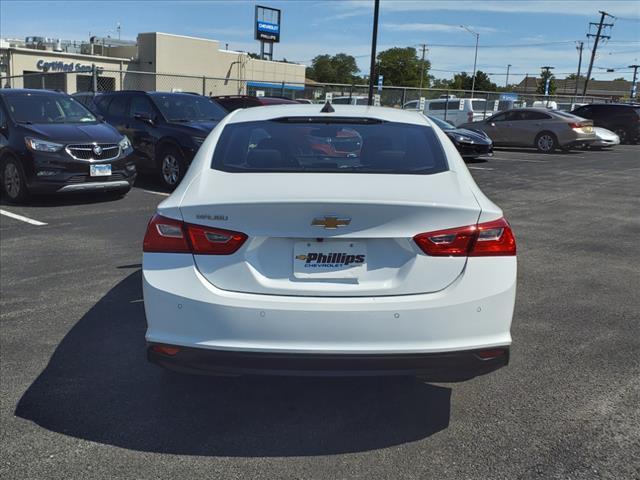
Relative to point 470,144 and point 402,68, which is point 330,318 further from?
point 402,68

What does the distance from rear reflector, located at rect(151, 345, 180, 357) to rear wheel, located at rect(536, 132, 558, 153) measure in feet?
69.6

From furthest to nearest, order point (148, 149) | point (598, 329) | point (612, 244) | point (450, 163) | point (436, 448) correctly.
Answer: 1. point (148, 149)
2. point (612, 244)
3. point (598, 329)
4. point (450, 163)
5. point (436, 448)

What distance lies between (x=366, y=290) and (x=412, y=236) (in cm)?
33

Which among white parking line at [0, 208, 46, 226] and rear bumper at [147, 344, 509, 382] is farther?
white parking line at [0, 208, 46, 226]

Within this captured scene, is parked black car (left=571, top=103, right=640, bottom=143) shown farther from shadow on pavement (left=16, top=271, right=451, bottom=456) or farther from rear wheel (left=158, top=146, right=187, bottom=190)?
shadow on pavement (left=16, top=271, right=451, bottom=456)

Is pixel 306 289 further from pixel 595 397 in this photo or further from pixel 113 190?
pixel 113 190

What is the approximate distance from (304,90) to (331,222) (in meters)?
36.4

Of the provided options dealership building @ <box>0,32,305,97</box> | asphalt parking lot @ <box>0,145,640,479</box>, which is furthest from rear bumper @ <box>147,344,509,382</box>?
dealership building @ <box>0,32,305,97</box>

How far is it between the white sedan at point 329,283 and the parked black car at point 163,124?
788 cm

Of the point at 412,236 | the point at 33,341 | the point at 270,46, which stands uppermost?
the point at 270,46

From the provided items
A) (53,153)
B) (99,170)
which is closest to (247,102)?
(99,170)

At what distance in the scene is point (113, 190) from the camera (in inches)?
393

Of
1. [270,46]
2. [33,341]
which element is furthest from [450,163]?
[270,46]

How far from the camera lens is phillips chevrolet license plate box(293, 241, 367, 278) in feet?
9.82
